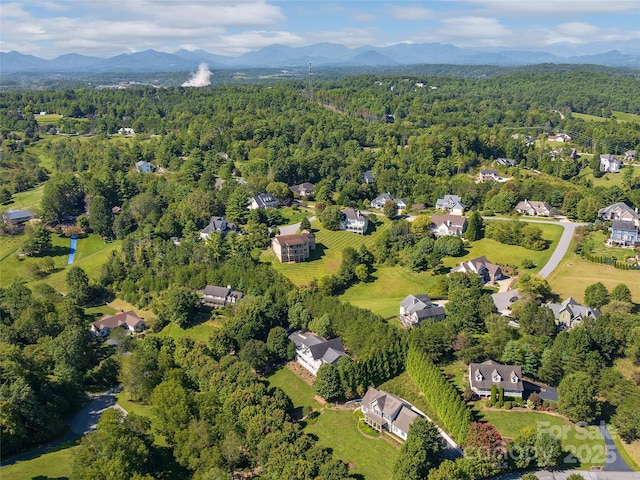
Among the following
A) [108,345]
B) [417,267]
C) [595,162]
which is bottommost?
[108,345]

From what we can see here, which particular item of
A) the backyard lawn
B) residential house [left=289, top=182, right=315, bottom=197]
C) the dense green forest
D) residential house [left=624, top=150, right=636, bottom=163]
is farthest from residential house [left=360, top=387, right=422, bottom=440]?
residential house [left=624, top=150, right=636, bottom=163]

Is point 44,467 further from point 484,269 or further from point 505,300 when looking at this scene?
point 484,269

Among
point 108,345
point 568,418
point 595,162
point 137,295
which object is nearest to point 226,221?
point 137,295

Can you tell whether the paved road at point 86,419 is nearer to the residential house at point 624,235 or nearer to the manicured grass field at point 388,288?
the manicured grass field at point 388,288

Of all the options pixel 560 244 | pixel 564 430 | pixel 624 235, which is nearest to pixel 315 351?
pixel 564 430

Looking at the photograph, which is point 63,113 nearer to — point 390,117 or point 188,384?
point 390,117

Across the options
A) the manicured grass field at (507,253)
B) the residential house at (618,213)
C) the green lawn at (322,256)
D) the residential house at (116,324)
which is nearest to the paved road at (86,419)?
the residential house at (116,324)
